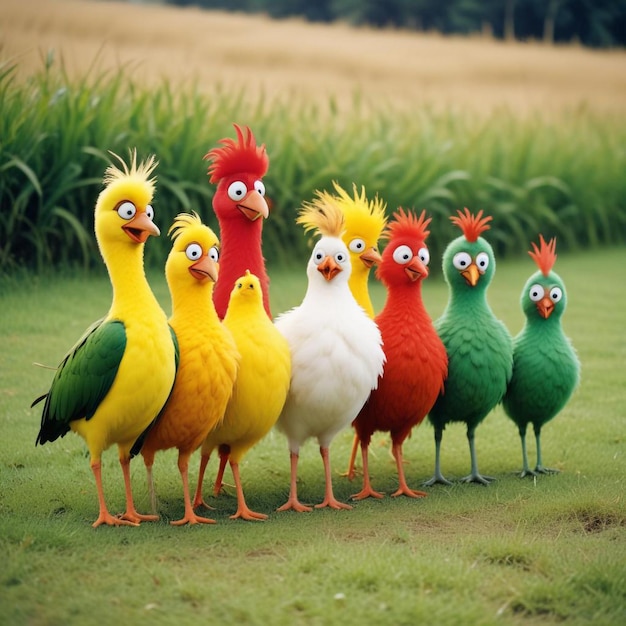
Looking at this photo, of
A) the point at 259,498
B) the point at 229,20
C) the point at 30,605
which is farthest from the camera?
the point at 229,20

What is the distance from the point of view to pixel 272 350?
4.09 meters

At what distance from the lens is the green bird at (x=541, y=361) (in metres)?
4.78

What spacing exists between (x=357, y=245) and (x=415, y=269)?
0.39 metres

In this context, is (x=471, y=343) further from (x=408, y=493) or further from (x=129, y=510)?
(x=129, y=510)

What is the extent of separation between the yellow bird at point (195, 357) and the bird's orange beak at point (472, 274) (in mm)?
1234

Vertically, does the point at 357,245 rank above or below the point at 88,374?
above

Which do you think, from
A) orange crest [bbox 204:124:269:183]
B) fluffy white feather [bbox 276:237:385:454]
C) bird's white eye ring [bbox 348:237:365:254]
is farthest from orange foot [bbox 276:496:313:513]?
orange crest [bbox 204:124:269:183]

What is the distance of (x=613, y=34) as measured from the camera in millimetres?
22109

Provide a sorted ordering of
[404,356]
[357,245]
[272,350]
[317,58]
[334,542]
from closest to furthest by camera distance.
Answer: [334,542] → [272,350] → [404,356] → [357,245] → [317,58]

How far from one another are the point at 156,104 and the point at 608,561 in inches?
265

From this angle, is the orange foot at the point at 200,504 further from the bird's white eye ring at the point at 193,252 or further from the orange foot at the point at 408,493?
the bird's white eye ring at the point at 193,252

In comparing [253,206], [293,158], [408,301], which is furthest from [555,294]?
[293,158]

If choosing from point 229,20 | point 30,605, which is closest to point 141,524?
point 30,605

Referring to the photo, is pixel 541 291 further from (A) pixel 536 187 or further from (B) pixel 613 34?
(B) pixel 613 34
